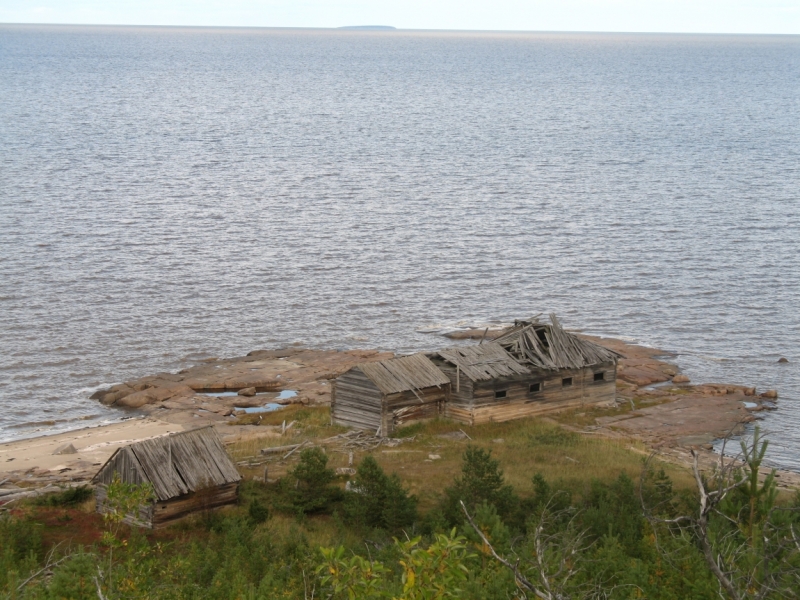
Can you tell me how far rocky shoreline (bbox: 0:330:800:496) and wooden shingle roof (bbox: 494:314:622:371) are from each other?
205cm

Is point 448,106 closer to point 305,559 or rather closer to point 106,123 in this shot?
point 106,123

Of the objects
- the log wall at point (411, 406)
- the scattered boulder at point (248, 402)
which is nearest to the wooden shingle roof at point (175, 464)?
the log wall at point (411, 406)

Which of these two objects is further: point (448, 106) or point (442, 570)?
point (448, 106)

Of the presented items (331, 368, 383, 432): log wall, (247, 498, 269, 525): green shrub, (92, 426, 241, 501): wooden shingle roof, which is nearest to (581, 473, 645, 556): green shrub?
(247, 498, 269, 525): green shrub

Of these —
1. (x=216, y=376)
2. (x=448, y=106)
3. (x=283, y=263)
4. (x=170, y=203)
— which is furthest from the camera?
(x=448, y=106)

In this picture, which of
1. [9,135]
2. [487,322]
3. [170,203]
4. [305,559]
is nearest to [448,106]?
[9,135]

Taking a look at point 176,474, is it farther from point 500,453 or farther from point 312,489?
point 500,453

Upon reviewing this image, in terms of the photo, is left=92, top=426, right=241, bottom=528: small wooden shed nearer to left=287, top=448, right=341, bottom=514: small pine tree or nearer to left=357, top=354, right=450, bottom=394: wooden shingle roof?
left=287, top=448, right=341, bottom=514: small pine tree

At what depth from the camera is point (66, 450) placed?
33406 millimetres

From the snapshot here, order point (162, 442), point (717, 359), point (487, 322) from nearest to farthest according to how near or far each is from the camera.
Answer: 1. point (162, 442)
2. point (717, 359)
3. point (487, 322)

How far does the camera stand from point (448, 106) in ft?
520

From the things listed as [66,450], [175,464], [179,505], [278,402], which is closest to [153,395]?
[278,402]

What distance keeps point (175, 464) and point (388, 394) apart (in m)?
10.5

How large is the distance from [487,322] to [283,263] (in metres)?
16.8
